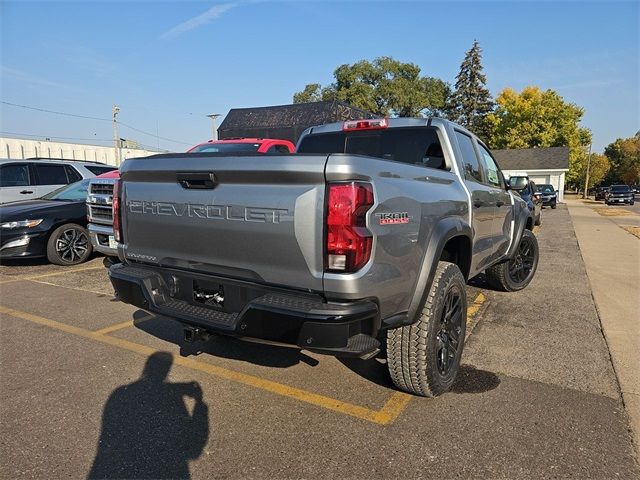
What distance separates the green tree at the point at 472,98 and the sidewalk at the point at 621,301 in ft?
171

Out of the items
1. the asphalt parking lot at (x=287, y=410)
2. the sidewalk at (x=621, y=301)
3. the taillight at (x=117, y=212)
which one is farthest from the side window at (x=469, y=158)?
the taillight at (x=117, y=212)

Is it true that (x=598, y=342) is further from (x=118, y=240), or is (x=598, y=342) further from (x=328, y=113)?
(x=328, y=113)

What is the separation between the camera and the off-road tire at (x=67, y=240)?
7.69 metres

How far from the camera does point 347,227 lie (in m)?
2.31

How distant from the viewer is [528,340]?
4.39 metres

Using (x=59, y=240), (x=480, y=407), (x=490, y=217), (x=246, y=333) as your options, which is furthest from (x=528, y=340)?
(x=59, y=240)

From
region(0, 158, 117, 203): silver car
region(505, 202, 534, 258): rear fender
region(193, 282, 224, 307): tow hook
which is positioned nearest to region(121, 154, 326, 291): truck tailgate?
region(193, 282, 224, 307): tow hook

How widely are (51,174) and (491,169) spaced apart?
9280 millimetres

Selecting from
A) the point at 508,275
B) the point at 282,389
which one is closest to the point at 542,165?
the point at 508,275

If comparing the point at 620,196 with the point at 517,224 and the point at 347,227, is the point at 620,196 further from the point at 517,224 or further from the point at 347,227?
the point at 347,227

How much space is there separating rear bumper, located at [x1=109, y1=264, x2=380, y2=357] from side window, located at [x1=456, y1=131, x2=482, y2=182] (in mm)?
2205

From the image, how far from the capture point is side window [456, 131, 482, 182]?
4156 mm

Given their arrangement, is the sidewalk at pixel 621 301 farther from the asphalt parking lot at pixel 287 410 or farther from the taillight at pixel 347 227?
the taillight at pixel 347 227

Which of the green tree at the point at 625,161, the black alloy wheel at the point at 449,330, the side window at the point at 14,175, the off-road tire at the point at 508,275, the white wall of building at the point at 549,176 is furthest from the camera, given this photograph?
the green tree at the point at 625,161
